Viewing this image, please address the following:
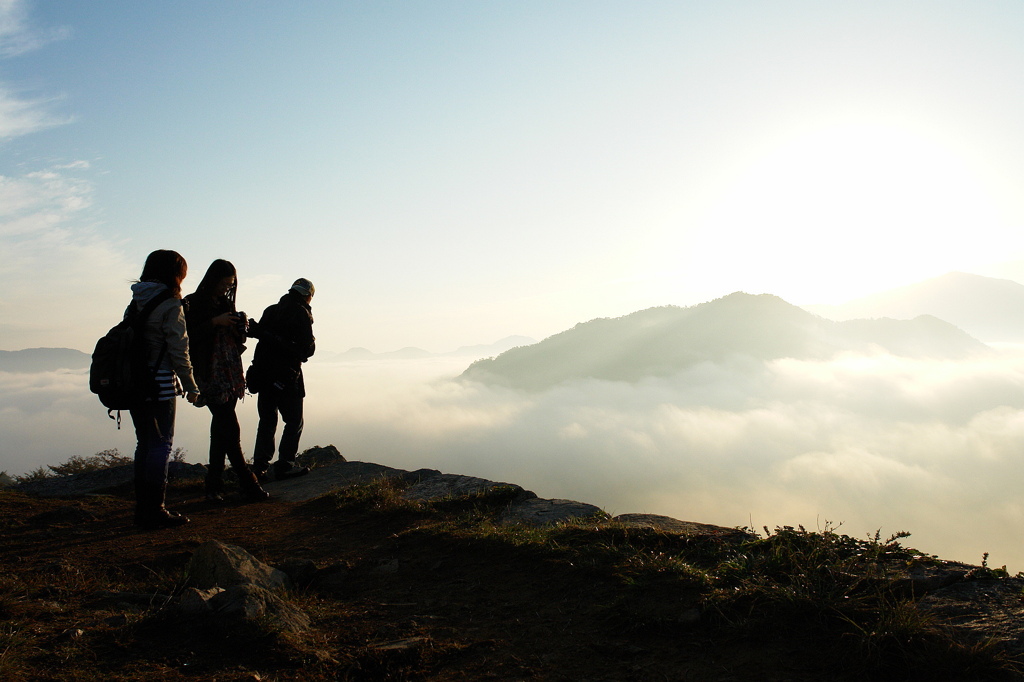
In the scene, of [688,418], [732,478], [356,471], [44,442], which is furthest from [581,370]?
[356,471]

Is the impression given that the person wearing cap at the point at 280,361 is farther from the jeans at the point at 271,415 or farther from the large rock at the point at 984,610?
the large rock at the point at 984,610

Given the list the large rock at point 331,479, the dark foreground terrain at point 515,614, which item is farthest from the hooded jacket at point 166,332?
the large rock at point 331,479

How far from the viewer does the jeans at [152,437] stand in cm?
434

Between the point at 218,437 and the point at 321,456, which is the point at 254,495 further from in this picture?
the point at 321,456

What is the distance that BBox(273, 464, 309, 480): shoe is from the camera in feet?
22.7

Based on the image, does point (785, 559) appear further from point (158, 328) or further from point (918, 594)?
point (158, 328)

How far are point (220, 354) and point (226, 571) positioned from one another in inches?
119

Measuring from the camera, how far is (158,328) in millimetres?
4309

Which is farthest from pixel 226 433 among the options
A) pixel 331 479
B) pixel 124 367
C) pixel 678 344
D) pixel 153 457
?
pixel 678 344

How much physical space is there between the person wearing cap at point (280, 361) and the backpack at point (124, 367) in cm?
196

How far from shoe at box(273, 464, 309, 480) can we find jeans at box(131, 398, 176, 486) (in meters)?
2.41

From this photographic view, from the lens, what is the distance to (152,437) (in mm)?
4379

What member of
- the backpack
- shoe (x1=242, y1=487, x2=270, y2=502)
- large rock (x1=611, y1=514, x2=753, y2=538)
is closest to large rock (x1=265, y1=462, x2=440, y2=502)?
shoe (x1=242, y1=487, x2=270, y2=502)

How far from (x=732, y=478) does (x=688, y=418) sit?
23.1 metres
